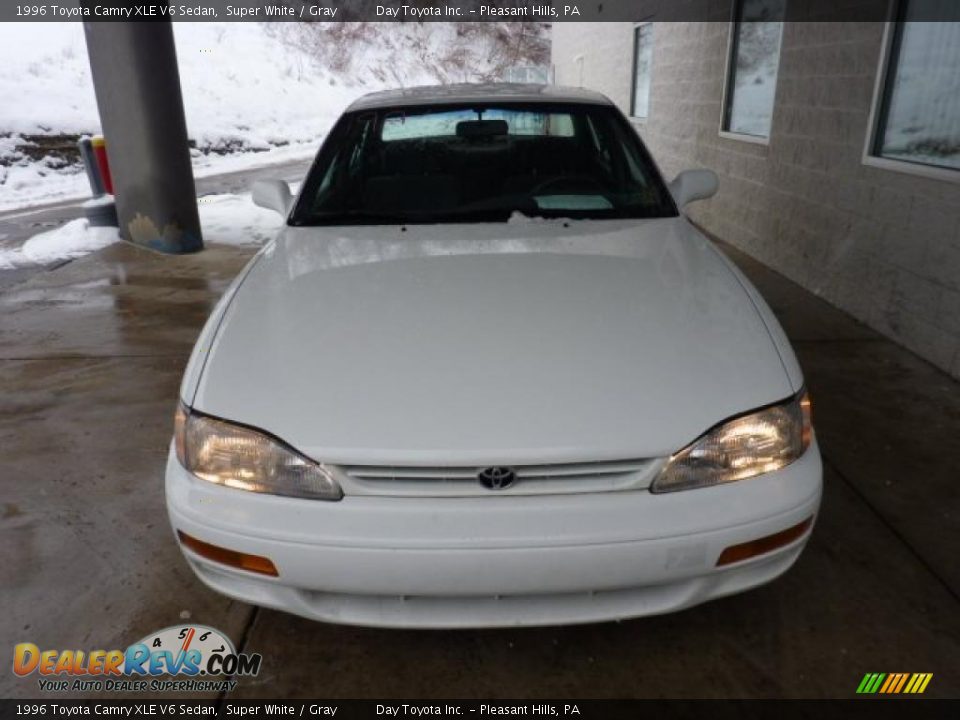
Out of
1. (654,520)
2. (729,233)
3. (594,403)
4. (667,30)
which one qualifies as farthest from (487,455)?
(667,30)

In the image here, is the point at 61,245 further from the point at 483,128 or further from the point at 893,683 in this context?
the point at 893,683

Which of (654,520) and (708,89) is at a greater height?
(708,89)

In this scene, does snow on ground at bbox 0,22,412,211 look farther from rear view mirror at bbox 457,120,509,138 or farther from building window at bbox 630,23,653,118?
rear view mirror at bbox 457,120,509,138

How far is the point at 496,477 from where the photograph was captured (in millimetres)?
1642

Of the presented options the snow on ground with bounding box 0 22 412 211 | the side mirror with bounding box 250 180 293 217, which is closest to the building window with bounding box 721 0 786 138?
the side mirror with bounding box 250 180 293 217

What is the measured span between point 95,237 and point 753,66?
638cm

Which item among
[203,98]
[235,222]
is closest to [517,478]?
[235,222]

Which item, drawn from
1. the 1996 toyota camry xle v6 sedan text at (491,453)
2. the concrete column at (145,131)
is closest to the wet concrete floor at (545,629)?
the 1996 toyota camry xle v6 sedan text at (491,453)

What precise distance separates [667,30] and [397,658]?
875cm

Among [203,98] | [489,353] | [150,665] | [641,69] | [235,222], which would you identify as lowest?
[235,222]

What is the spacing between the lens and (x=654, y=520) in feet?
5.35

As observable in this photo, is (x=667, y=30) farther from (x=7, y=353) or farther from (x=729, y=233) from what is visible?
(x=7, y=353)

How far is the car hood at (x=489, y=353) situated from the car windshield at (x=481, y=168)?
14.1 inches

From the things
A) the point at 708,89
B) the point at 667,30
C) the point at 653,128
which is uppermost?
the point at 667,30
